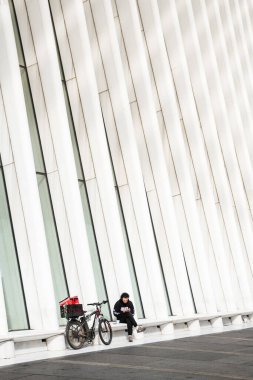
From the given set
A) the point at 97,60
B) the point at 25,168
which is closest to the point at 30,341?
the point at 25,168

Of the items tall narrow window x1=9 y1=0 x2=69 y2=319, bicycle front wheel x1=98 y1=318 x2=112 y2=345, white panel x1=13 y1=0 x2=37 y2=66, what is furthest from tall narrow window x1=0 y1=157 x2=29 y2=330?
white panel x1=13 y1=0 x2=37 y2=66

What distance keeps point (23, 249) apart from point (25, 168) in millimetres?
2088

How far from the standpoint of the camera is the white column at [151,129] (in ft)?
68.8

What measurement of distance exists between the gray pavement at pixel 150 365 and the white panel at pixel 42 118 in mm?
6734

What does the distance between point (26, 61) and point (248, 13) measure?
71.3 ft

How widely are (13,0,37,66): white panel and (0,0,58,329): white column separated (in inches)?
82.6

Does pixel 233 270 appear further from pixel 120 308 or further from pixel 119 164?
pixel 120 308

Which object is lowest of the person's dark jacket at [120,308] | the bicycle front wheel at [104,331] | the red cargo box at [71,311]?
the bicycle front wheel at [104,331]

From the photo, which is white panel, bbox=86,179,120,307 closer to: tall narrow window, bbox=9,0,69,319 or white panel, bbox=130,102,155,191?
tall narrow window, bbox=9,0,69,319

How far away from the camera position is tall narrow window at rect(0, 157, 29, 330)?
14828mm

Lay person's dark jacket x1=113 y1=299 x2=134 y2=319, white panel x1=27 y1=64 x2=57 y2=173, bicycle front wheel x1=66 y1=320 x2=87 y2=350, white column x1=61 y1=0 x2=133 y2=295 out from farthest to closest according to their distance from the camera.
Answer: white column x1=61 y1=0 x2=133 y2=295 → white panel x1=27 y1=64 x2=57 y2=173 → person's dark jacket x1=113 y1=299 x2=134 y2=319 → bicycle front wheel x1=66 y1=320 x2=87 y2=350

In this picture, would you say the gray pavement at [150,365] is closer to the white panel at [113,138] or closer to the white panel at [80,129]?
the white panel at [80,129]

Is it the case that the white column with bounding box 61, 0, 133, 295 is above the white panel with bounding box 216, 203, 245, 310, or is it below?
above

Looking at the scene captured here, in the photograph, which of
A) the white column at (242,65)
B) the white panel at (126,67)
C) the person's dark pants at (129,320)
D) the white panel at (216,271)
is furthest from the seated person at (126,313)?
the white column at (242,65)
